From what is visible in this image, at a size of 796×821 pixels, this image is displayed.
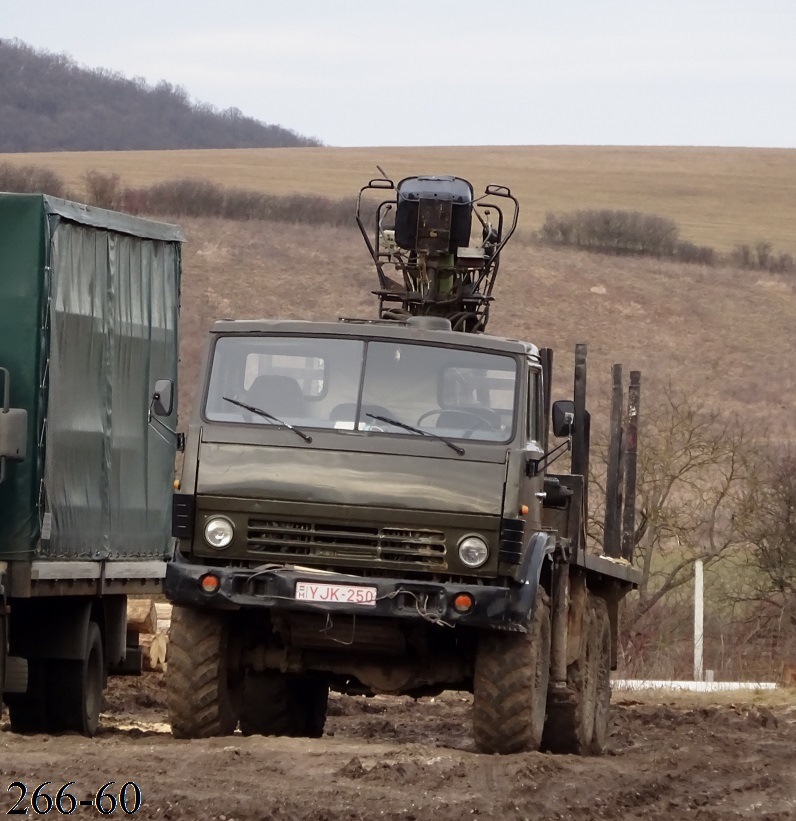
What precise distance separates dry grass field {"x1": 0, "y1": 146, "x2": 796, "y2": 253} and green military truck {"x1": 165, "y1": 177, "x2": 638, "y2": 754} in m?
51.4

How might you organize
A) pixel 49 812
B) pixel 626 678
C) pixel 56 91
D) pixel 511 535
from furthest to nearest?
pixel 56 91
pixel 626 678
pixel 511 535
pixel 49 812

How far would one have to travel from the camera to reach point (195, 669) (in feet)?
34.1

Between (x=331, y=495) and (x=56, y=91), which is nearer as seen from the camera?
(x=331, y=495)

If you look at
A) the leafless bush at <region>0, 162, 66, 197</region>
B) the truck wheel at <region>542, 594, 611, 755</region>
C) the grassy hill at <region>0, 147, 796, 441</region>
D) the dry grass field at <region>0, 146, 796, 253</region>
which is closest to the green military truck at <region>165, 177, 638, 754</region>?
the truck wheel at <region>542, 594, 611, 755</region>

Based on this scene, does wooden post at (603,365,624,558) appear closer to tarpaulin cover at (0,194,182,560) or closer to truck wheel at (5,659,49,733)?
tarpaulin cover at (0,194,182,560)

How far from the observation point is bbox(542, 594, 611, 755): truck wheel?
1217 cm

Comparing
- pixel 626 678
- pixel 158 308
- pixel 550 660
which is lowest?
pixel 626 678

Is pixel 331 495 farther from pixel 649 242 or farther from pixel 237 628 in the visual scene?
pixel 649 242

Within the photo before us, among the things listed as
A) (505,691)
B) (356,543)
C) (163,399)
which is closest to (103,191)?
(163,399)

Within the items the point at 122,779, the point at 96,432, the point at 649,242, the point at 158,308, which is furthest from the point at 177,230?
the point at 649,242

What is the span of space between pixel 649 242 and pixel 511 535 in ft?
172

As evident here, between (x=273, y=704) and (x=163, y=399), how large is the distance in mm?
2326

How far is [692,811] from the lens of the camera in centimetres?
848
